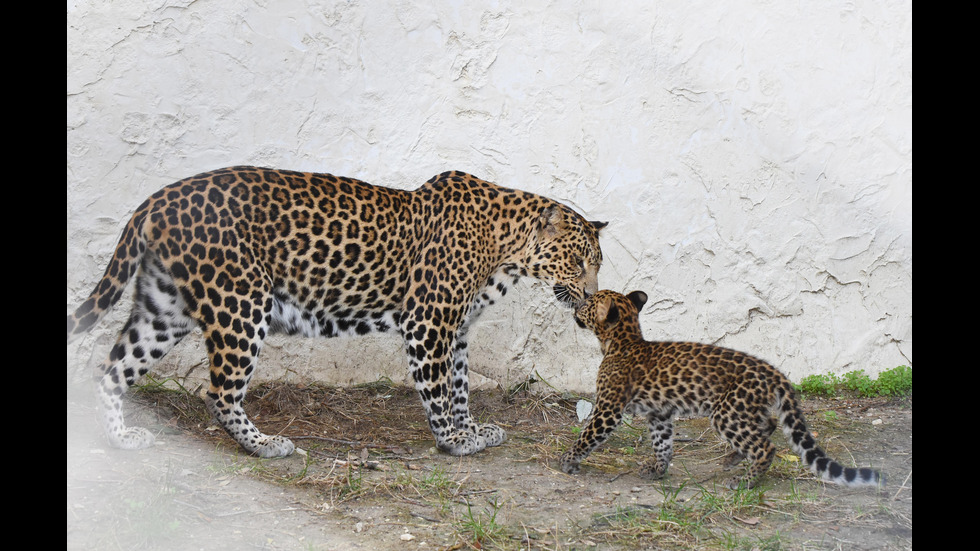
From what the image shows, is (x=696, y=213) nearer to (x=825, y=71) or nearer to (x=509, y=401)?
(x=825, y=71)

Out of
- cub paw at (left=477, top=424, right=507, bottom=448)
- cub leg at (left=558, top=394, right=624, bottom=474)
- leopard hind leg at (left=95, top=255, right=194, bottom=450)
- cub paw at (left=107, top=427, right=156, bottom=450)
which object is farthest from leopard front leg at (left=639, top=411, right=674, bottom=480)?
cub paw at (left=107, top=427, right=156, bottom=450)

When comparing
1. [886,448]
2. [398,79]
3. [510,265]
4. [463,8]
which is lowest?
[886,448]

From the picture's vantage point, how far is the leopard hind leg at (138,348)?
5254mm

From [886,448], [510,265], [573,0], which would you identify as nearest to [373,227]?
[510,265]

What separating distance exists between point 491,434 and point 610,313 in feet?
4.24

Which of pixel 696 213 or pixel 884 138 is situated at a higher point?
pixel 884 138

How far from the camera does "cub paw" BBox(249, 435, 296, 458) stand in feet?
17.3

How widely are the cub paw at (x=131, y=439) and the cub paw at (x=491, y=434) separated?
88.6 inches

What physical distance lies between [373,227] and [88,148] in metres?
2.44

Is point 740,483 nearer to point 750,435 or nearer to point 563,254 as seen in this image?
point 750,435

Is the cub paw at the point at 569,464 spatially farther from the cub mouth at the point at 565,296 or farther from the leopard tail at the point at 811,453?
the leopard tail at the point at 811,453

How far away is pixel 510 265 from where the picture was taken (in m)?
5.97

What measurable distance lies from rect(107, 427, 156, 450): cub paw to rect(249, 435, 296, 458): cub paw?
2.33ft

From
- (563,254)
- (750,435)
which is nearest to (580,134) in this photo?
(563,254)
